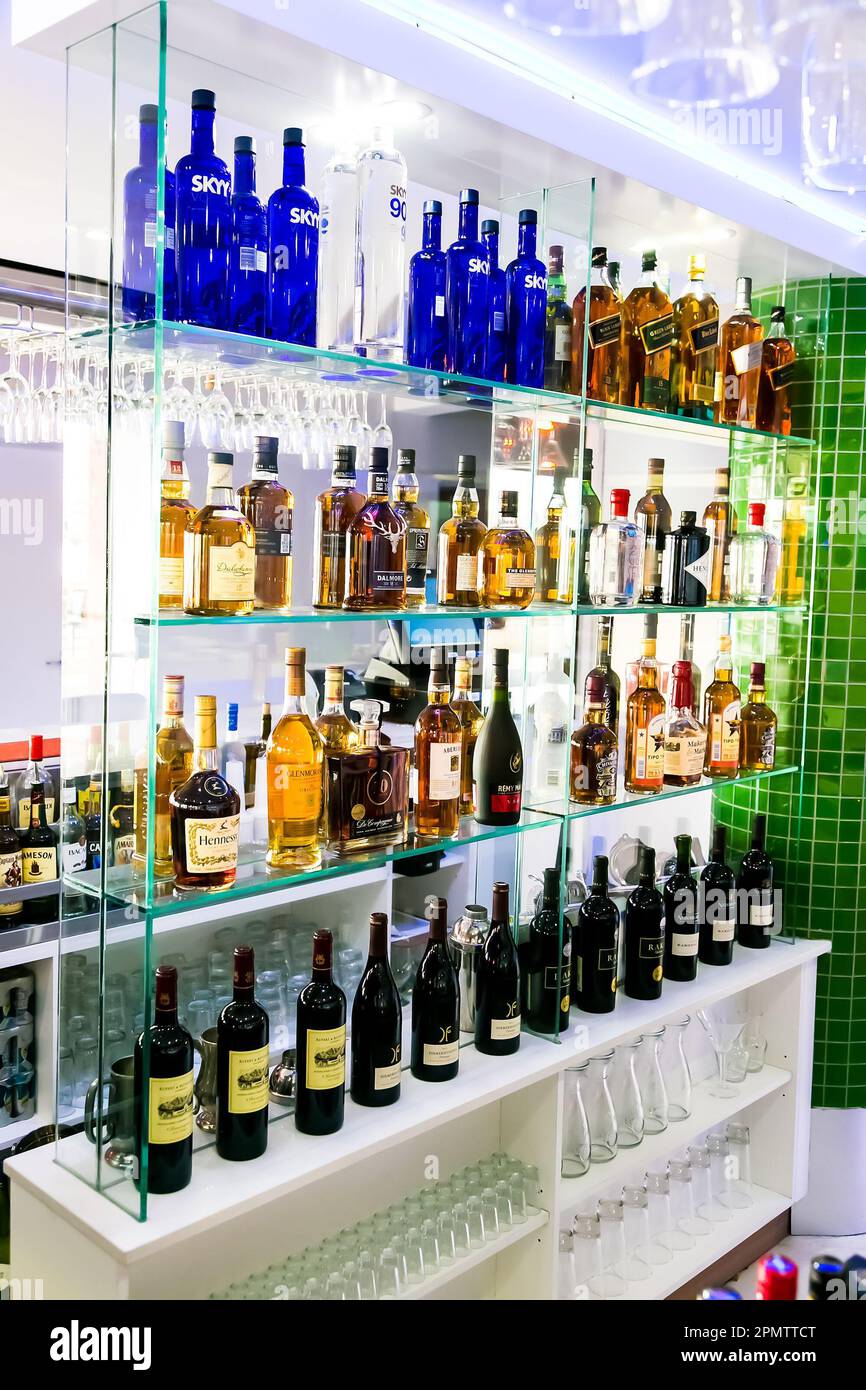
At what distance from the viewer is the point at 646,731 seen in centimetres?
265

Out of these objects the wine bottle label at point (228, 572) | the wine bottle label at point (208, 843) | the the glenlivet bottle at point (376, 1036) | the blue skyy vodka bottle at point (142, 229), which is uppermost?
the blue skyy vodka bottle at point (142, 229)

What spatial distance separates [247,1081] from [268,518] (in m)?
0.88

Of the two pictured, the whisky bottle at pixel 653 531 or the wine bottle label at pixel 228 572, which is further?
the whisky bottle at pixel 653 531

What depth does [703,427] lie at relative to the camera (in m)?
2.76

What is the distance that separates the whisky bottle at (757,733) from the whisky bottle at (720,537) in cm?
27

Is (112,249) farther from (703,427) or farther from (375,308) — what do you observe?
(703,427)

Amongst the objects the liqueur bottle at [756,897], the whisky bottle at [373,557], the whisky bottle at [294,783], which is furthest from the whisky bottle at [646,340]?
the liqueur bottle at [756,897]

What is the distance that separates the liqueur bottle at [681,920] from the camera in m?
2.79

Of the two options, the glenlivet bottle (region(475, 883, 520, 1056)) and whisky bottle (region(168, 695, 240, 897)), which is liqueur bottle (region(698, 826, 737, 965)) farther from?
whisky bottle (region(168, 695, 240, 897))

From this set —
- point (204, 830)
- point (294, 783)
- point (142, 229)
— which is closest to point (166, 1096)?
point (204, 830)

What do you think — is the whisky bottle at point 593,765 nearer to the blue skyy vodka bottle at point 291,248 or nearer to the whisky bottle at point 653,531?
the whisky bottle at point 653,531

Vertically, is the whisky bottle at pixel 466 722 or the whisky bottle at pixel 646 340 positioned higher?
the whisky bottle at pixel 646 340

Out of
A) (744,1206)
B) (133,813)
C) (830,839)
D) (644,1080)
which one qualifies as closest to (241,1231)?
(133,813)

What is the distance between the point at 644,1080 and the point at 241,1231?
1078 millimetres
